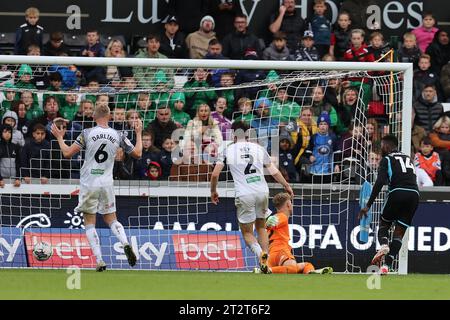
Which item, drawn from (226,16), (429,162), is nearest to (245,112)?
(429,162)

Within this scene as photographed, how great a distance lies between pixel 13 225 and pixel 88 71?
297cm

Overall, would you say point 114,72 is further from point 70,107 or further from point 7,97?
point 7,97

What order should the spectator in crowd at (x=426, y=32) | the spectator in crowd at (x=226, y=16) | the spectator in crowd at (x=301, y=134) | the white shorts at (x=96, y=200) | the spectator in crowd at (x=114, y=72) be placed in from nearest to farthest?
the white shorts at (x=96, y=200)
the spectator in crowd at (x=301, y=134)
the spectator in crowd at (x=114, y=72)
the spectator in crowd at (x=426, y=32)
the spectator in crowd at (x=226, y=16)

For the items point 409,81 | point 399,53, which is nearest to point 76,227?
point 409,81

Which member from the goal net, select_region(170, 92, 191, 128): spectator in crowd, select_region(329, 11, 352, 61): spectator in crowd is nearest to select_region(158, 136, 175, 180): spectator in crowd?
the goal net

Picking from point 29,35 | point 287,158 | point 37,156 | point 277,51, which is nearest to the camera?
point 37,156

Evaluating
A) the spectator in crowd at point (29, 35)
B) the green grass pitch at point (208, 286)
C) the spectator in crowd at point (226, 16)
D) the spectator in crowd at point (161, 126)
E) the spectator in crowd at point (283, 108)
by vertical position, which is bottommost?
the green grass pitch at point (208, 286)

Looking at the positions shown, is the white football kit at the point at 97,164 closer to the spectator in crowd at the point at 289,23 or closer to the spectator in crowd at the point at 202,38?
the spectator in crowd at the point at 202,38

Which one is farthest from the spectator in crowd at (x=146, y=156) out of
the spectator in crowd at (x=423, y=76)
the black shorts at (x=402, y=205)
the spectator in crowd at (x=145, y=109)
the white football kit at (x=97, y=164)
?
the spectator in crowd at (x=423, y=76)

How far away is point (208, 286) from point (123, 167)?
500 cm

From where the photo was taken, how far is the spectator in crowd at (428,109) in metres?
21.1

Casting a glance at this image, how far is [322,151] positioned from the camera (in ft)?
60.8

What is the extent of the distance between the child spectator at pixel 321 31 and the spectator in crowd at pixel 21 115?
6132 millimetres

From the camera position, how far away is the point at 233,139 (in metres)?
17.0
